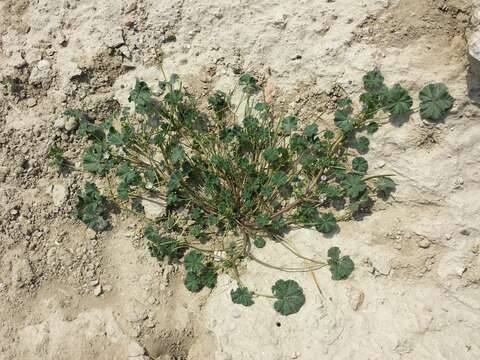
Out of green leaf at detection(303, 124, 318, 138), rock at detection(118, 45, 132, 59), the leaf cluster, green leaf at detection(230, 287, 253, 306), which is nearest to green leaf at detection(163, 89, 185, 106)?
the leaf cluster

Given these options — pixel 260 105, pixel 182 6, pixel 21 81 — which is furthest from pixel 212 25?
pixel 21 81

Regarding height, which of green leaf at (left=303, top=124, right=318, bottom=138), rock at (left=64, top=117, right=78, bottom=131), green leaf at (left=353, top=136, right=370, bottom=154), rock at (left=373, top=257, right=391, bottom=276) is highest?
rock at (left=64, top=117, right=78, bottom=131)

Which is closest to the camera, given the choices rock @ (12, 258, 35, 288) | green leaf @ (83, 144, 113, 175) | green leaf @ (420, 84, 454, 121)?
green leaf @ (420, 84, 454, 121)

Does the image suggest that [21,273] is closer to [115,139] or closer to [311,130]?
[115,139]

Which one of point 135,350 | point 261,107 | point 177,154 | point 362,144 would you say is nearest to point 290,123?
point 261,107

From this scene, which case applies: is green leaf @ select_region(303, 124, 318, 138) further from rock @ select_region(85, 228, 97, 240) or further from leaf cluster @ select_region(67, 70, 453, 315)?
rock @ select_region(85, 228, 97, 240)

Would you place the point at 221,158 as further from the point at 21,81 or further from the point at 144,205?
the point at 21,81
